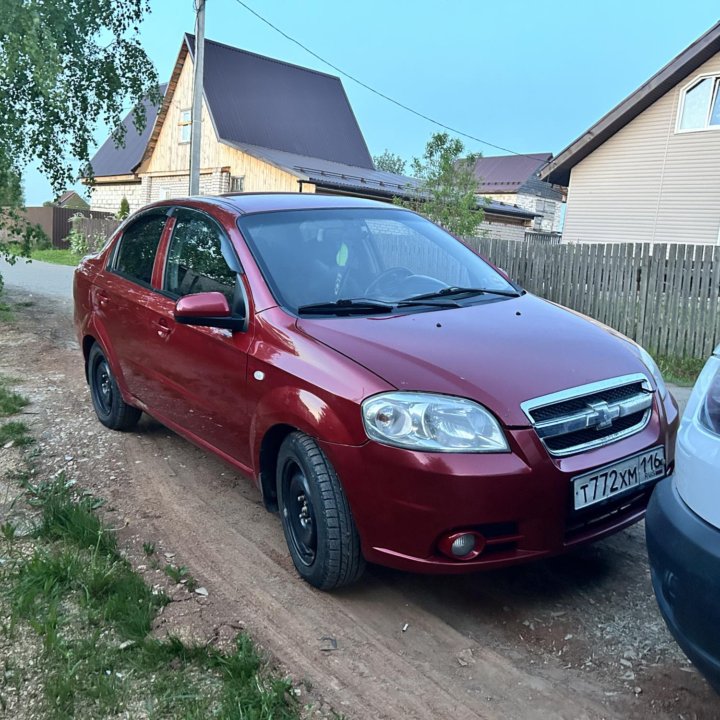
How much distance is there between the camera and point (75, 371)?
733 cm

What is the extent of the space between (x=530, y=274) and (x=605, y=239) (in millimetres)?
10410

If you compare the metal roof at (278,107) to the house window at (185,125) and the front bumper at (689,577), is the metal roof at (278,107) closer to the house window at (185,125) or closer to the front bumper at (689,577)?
the house window at (185,125)

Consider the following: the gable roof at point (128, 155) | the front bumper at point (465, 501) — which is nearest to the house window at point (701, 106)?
the front bumper at point (465, 501)

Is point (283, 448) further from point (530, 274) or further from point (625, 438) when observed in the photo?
point (530, 274)

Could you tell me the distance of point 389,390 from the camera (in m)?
2.70

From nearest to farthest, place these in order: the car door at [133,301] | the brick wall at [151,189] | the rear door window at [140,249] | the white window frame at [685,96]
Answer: the car door at [133,301] < the rear door window at [140,249] < the white window frame at [685,96] < the brick wall at [151,189]

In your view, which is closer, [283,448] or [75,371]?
[283,448]

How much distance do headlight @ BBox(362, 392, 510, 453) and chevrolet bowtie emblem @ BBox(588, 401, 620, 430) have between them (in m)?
0.44

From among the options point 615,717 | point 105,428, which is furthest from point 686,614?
point 105,428

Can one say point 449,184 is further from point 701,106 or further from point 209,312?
point 209,312

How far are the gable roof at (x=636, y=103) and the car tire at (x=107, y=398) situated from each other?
16012 millimetres

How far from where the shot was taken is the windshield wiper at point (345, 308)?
332cm

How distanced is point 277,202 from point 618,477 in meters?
2.47

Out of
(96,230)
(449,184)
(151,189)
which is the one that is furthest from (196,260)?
(151,189)
